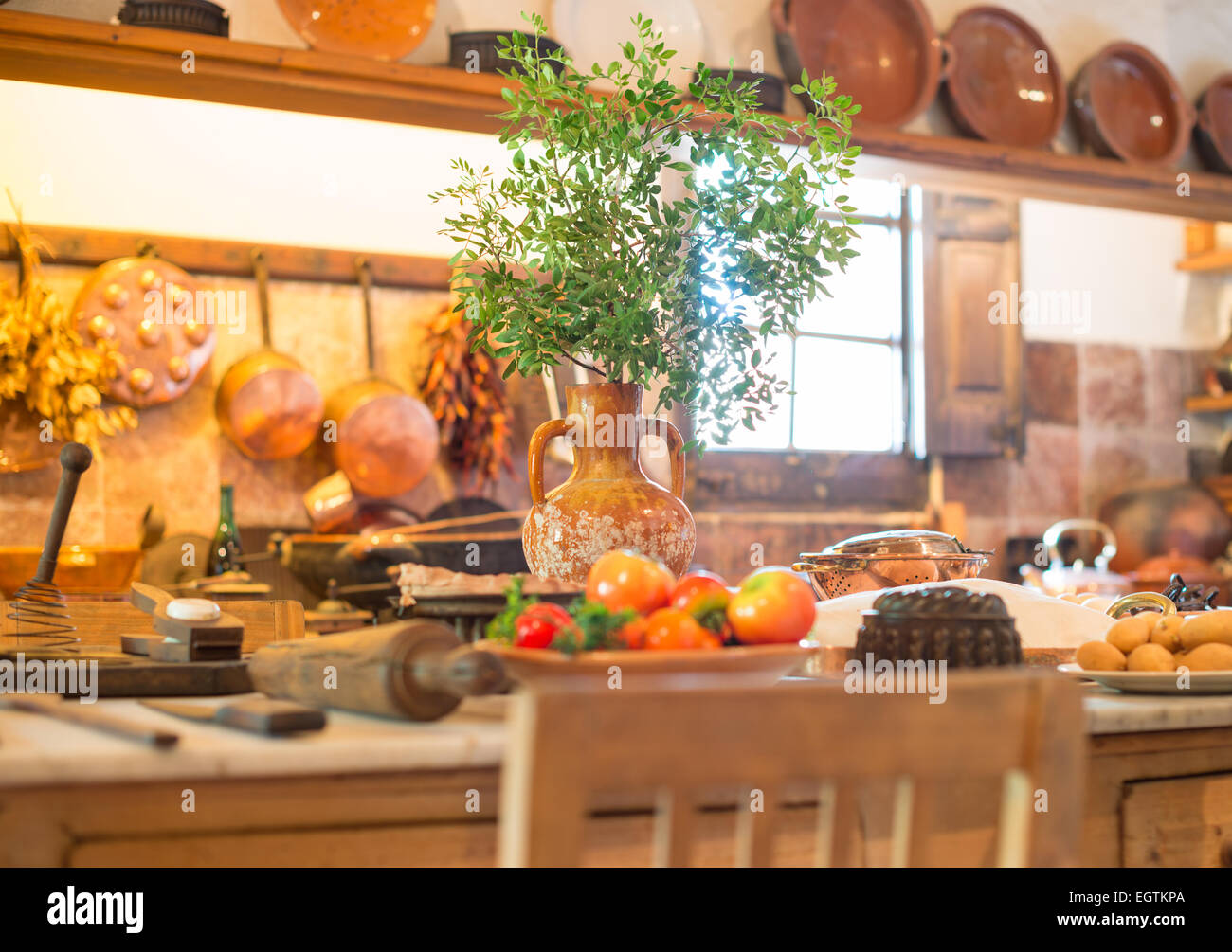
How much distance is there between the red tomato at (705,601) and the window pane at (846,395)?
13.0 feet

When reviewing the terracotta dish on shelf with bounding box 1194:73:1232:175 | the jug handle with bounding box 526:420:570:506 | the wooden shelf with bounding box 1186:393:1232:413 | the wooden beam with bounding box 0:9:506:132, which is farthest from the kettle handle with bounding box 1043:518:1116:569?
the jug handle with bounding box 526:420:570:506

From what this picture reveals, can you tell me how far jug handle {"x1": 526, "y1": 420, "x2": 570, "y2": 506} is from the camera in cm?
181

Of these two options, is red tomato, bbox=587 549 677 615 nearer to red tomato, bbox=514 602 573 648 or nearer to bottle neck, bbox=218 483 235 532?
red tomato, bbox=514 602 573 648

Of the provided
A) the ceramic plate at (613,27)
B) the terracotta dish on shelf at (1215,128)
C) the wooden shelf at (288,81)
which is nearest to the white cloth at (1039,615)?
the wooden shelf at (288,81)

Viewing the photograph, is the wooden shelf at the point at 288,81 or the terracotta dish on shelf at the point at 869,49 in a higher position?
the terracotta dish on shelf at the point at 869,49

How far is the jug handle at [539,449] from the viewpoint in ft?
5.92

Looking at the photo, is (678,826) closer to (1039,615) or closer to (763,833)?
(763,833)

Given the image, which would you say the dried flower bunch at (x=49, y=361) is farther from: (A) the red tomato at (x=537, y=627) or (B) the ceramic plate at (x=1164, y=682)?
(B) the ceramic plate at (x=1164, y=682)

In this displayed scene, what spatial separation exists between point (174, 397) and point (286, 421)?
362 mm

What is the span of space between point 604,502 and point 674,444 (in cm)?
21

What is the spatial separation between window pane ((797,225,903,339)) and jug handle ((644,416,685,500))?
139 inches
